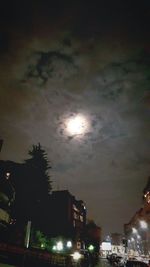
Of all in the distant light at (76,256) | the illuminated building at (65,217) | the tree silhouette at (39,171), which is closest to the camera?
the distant light at (76,256)

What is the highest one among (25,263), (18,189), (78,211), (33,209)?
(78,211)

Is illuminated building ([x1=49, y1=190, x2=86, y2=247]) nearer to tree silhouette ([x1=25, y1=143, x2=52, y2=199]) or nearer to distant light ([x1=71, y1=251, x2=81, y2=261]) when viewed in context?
tree silhouette ([x1=25, y1=143, x2=52, y2=199])

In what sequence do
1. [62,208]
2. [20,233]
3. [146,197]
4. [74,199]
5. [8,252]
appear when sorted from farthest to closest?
[146,197] < [74,199] < [62,208] < [20,233] < [8,252]

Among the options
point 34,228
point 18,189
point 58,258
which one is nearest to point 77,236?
point 34,228

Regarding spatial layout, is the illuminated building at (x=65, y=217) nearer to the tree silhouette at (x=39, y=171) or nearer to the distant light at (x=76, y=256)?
the tree silhouette at (x=39, y=171)

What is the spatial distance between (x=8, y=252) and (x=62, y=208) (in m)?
60.5

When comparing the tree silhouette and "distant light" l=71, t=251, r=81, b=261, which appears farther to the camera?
the tree silhouette

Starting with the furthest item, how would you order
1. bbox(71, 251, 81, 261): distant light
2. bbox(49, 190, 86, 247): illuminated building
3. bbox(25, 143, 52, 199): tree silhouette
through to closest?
bbox(49, 190, 86, 247): illuminated building → bbox(25, 143, 52, 199): tree silhouette → bbox(71, 251, 81, 261): distant light

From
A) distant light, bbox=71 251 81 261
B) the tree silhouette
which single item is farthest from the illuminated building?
distant light, bbox=71 251 81 261

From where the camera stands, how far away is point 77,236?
264 feet

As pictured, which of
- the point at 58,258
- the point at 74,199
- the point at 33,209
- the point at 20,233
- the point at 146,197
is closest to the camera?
the point at 58,258

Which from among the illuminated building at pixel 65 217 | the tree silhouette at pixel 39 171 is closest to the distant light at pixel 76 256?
the tree silhouette at pixel 39 171

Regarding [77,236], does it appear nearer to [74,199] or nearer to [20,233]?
[74,199]

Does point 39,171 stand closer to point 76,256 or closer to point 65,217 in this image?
point 76,256
